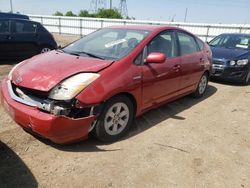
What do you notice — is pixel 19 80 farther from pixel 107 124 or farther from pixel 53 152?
pixel 107 124

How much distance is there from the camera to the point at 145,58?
4.09 meters

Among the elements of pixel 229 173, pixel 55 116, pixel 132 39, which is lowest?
pixel 229 173

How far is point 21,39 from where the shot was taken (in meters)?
9.04

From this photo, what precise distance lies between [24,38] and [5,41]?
665mm

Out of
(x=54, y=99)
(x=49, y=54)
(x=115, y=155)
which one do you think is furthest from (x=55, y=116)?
(x=49, y=54)

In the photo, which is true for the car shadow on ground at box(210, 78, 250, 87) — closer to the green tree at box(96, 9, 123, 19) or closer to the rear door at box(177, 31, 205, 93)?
the rear door at box(177, 31, 205, 93)

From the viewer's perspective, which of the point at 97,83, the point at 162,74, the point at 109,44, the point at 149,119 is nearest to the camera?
the point at 97,83

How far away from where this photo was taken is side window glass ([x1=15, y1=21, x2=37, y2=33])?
9058mm

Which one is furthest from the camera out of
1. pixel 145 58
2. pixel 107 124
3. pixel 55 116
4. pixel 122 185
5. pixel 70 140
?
pixel 145 58

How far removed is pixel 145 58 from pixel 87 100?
4.23 ft

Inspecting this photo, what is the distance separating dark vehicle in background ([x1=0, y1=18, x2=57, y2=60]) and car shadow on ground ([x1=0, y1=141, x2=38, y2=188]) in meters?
6.22

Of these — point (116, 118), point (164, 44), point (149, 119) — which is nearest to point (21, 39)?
point (164, 44)

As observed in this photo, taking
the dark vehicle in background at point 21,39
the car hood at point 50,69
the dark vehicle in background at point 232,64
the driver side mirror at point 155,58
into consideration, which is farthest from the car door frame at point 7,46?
the dark vehicle in background at point 232,64

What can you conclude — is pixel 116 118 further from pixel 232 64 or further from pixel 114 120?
pixel 232 64
